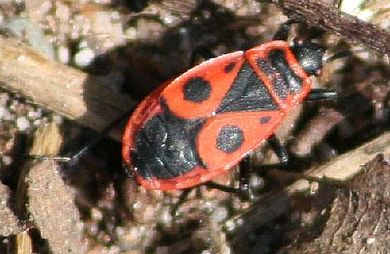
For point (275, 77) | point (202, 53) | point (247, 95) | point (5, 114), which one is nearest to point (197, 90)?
point (247, 95)

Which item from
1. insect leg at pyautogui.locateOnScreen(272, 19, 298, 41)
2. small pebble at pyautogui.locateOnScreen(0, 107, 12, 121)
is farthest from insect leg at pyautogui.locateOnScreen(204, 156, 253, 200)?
small pebble at pyautogui.locateOnScreen(0, 107, 12, 121)

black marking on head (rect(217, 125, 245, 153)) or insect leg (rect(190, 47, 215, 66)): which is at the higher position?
insect leg (rect(190, 47, 215, 66))

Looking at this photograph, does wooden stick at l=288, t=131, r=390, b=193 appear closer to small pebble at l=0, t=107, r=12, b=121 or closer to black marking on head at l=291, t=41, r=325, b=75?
black marking on head at l=291, t=41, r=325, b=75

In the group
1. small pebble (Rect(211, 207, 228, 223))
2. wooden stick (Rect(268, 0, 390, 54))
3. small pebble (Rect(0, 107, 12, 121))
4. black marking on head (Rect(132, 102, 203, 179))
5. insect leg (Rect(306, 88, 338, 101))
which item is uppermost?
wooden stick (Rect(268, 0, 390, 54))

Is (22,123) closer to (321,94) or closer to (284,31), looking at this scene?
(284,31)

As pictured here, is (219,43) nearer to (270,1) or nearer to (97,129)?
(270,1)


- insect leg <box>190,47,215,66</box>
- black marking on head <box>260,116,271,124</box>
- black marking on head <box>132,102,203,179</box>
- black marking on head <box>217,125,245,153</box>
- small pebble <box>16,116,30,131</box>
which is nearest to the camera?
black marking on head <box>132,102,203,179</box>

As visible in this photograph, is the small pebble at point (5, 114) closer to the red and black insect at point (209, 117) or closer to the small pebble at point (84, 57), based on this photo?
the small pebble at point (84, 57)
